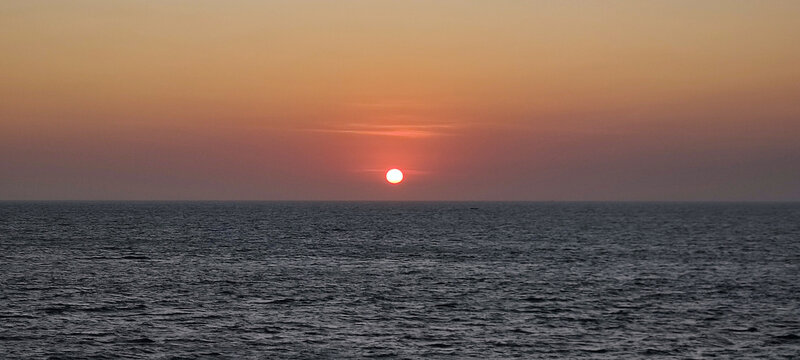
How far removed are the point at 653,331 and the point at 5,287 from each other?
48970mm

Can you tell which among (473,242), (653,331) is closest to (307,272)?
(653,331)

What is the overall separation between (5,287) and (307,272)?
90.5ft

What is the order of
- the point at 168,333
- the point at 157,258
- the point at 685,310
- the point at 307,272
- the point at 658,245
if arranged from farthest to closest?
the point at 658,245
the point at 157,258
the point at 307,272
the point at 685,310
the point at 168,333

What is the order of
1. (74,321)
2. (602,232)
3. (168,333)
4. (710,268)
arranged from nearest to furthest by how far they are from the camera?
1. (168,333)
2. (74,321)
3. (710,268)
4. (602,232)

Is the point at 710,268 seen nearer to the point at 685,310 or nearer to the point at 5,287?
the point at 685,310

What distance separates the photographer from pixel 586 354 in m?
46.1

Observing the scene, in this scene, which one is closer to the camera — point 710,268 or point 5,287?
point 5,287

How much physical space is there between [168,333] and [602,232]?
128 meters

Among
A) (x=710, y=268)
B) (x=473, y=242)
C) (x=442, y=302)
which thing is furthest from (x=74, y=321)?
(x=473, y=242)

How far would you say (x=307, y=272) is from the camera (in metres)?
85.7

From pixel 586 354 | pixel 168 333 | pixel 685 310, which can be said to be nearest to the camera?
pixel 586 354

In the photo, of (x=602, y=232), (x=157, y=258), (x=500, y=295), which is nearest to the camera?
(x=500, y=295)

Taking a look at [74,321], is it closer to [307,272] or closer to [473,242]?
[307,272]

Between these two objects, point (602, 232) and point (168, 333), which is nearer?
point (168, 333)
